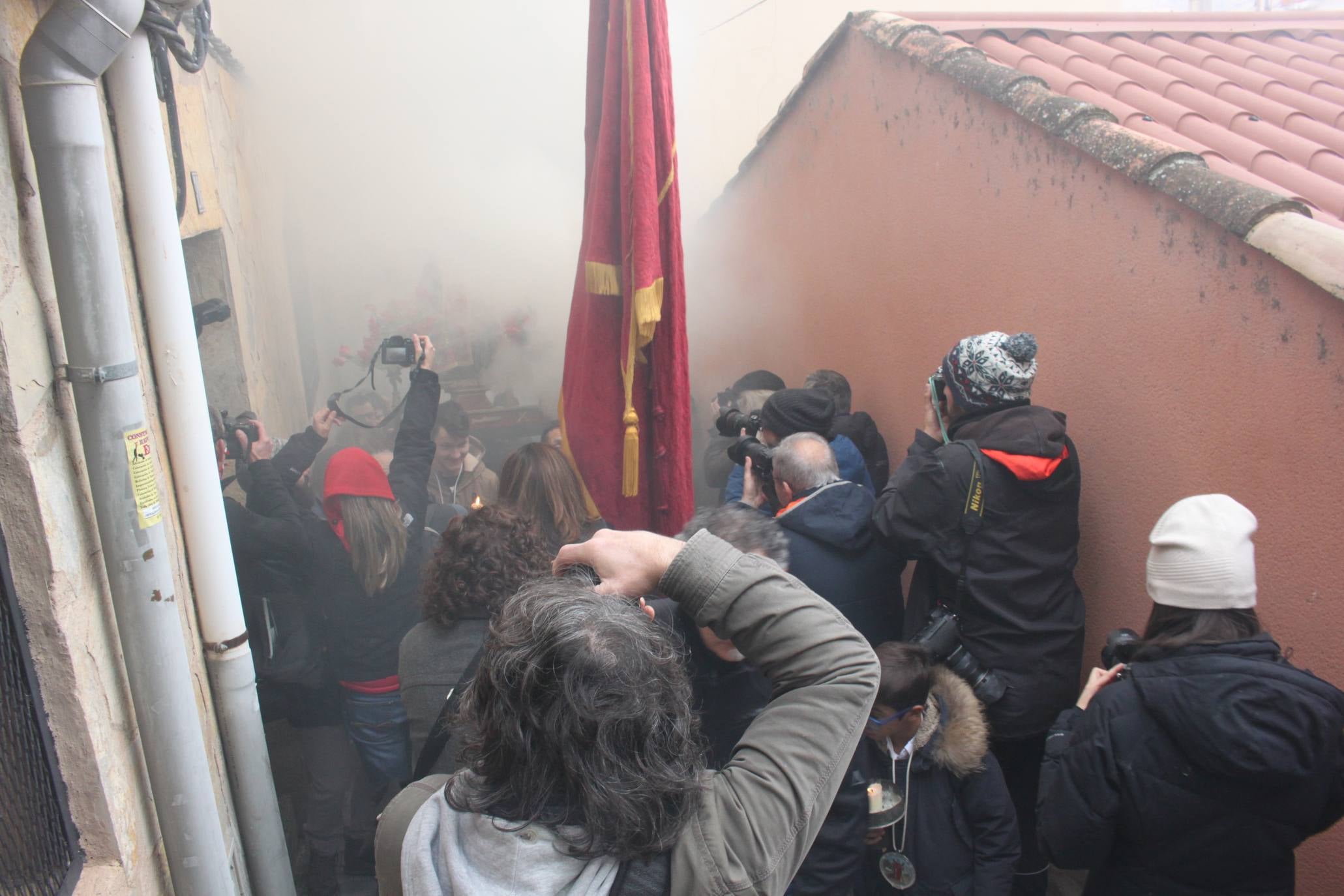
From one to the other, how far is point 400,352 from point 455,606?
1224 mm

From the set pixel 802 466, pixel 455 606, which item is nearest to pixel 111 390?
pixel 455 606

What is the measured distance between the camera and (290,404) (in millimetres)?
5320

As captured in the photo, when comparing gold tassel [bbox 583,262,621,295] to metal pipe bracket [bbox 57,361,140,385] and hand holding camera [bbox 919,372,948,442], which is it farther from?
metal pipe bracket [bbox 57,361,140,385]

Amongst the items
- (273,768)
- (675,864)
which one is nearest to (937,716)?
(675,864)

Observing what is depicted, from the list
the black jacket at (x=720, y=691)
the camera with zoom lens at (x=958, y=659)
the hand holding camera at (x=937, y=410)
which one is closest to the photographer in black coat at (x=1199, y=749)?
the camera with zoom lens at (x=958, y=659)

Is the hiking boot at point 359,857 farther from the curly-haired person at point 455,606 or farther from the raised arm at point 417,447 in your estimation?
the raised arm at point 417,447

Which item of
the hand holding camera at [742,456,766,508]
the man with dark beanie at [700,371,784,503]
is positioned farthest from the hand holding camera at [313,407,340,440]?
the man with dark beanie at [700,371,784,503]

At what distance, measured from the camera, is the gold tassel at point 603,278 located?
2.38 m

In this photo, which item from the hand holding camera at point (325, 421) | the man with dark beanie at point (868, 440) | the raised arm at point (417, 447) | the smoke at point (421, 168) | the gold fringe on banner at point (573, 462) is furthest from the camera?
the smoke at point (421, 168)

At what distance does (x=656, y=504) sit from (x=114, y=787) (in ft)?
5.18

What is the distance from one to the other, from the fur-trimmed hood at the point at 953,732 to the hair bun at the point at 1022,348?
93cm

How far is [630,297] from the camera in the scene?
2324 mm

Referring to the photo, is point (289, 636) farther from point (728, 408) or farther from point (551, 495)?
point (728, 408)

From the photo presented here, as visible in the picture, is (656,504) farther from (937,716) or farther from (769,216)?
(769,216)
